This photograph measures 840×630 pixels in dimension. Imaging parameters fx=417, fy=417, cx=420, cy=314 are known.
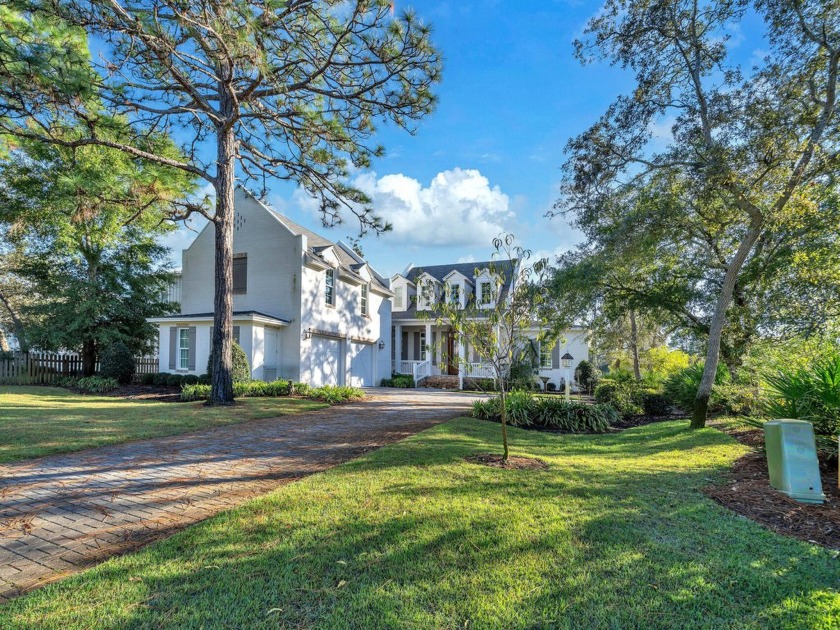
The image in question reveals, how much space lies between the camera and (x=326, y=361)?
1877 centimetres

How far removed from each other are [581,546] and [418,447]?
140 inches

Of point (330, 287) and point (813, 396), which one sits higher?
point (330, 287)

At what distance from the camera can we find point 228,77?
9.61 metres

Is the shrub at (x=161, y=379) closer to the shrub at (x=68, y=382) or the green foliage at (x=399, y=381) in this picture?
the shrub at (x=68, y=382)

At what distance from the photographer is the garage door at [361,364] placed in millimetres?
20828

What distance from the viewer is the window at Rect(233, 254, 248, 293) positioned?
714 inches

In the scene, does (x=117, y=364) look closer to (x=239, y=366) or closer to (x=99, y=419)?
(x=239, y=366)

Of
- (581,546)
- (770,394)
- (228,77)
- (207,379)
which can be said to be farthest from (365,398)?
(581,546)

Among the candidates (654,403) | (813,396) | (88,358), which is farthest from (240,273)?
(813,396)

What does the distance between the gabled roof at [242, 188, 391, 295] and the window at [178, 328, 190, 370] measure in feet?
20.0

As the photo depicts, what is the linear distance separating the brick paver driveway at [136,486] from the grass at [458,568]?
1.47 ft

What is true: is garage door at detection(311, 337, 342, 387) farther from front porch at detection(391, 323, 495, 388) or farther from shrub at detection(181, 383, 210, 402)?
shrub at detection(181, 383, 210, 402)

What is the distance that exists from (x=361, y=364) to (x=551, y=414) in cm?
1324

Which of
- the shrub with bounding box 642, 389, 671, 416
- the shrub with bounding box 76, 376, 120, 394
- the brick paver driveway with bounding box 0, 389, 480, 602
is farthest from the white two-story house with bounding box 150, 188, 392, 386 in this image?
the shrub with bounding box 642, 389, 671, 416
